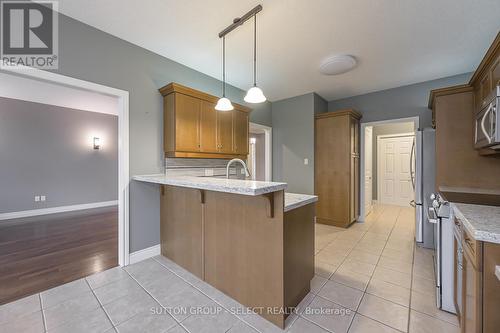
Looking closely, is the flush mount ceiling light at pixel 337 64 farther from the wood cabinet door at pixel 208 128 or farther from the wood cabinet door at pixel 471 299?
the wood cabinet door at pixel 471 299

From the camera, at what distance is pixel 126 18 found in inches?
82.1

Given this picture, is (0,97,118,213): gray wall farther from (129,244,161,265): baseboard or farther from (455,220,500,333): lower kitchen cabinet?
(455,220,500,333): lower kitchen cabinet

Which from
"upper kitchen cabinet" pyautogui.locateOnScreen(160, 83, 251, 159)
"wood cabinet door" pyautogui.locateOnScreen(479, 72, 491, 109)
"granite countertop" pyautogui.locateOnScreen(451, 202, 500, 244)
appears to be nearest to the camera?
"granite countertop" pyautogui.locateOnScreen(451, 202, 500, 244)

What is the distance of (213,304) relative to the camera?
5.74 feet

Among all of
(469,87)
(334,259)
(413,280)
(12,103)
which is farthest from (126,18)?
(12,103)

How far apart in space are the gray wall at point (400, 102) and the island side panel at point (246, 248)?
3742 millimetres

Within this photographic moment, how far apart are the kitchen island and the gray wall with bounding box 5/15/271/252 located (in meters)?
0.72

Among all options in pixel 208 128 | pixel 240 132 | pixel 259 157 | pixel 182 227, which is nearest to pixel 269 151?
pixel 259 157

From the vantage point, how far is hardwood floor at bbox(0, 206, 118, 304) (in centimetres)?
206

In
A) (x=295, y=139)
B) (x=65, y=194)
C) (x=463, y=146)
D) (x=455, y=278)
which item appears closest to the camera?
(x=455, y=278)

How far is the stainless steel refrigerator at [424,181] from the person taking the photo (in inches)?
114

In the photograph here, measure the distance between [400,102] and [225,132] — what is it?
11.1 ft

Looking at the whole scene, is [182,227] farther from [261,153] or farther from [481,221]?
[261,153]

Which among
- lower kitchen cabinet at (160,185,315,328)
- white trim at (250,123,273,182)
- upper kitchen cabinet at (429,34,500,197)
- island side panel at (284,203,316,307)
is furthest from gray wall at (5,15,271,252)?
upper kitchen cabinet at (429,34,500,197)
